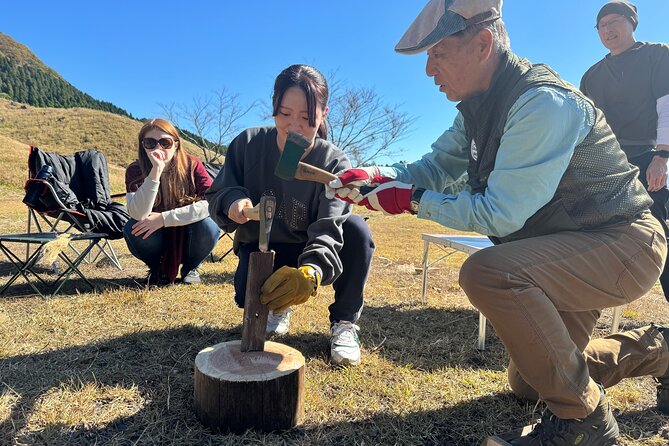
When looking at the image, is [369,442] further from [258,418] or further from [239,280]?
[239,280]

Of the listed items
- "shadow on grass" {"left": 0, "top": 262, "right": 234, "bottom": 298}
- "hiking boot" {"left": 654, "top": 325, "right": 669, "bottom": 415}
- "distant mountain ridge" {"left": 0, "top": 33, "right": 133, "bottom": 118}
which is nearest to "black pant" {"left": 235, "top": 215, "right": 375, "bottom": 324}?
"hiking boot" {"left": 654, "top": 325, "right": 669, "bottom": 415}

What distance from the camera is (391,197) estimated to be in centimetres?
154

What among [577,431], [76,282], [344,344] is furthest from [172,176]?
[577,431]

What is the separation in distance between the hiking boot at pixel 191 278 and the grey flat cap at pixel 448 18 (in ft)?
9.57

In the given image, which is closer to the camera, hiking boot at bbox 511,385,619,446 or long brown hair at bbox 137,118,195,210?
hiking boot at bbox 511,385,619,446

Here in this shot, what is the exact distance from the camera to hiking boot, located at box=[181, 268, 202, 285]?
148 inches

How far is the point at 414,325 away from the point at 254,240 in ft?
4.23

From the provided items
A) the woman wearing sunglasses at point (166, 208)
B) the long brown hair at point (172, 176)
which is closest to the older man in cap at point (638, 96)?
the woman wearing sunglasses at point (166, 208)

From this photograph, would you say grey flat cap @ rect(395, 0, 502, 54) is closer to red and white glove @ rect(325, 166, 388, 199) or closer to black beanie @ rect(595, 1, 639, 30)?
red and white glove @ rect(325, 166, 388, 199)

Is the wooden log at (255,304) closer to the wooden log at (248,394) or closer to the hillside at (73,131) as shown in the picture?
the wooden log at (248,394)

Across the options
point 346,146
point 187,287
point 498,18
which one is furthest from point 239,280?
point 346,146

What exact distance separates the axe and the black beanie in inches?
96.4

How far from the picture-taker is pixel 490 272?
143 cm

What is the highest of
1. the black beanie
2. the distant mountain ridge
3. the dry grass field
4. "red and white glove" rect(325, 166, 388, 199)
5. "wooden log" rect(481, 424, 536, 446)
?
the distant mountain ridge
